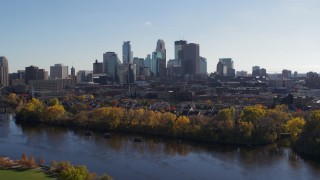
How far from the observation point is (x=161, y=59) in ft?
320

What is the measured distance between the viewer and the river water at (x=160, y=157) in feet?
49.5

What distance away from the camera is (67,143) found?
20781mm

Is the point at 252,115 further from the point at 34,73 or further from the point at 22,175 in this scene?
the point at 34,73

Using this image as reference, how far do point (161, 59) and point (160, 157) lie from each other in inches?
3161

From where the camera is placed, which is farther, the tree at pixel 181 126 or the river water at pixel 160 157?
the tree at pixel 181 126

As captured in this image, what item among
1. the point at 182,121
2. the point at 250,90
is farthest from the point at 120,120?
the point at 250,90

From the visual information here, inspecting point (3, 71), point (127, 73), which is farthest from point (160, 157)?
point (127, 73)

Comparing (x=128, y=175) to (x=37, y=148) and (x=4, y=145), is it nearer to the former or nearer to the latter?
(x=37, y=148)

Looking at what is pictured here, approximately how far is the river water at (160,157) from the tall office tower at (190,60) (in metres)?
65.4

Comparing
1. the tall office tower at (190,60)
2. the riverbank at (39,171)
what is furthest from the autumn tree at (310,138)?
the tall office tower at (190,60)

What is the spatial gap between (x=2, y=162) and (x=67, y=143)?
612cm

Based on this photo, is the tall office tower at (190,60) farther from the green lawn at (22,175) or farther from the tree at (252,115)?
the green lawn at (22,175)

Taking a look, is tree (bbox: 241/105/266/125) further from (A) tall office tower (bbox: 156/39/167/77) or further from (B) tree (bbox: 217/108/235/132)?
(A) tall office tower (bbox: 156/39/167/77)

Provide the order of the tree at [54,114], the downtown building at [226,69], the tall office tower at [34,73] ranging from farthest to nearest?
the downtown building at [226,69], the tall office tower at [34,73], the tree at [54,114]
